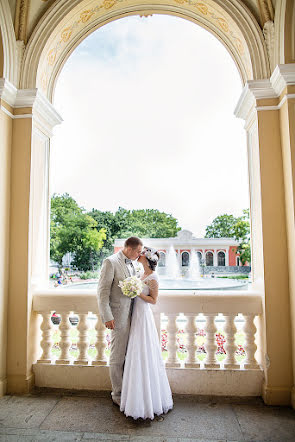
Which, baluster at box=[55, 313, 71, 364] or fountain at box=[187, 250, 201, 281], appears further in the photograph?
fountain at box=[187, 250, 201, 281]

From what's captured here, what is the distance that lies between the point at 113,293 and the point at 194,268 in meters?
1.77

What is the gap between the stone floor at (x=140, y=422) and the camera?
2.71m

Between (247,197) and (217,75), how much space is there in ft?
6.88

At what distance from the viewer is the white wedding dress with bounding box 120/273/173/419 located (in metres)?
2.85

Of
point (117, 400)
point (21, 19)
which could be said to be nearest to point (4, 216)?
point (117, 400)

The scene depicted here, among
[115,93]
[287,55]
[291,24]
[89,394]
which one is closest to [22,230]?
[89,394]

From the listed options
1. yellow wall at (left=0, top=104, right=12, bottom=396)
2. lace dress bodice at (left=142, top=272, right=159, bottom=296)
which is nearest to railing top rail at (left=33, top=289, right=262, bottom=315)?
yellow wall at (left=0, top=104, right=12, bottom=396)

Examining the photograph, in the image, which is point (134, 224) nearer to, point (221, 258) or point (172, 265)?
point (172, 265)

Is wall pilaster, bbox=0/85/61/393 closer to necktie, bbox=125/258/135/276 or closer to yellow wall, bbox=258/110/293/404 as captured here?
necktie, bbox=125/258/135/276

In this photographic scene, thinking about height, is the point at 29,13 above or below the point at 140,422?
above

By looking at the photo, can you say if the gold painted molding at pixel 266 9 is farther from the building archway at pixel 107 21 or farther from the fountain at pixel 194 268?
the fountain at pixel 194 268

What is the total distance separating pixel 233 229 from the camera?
456cm

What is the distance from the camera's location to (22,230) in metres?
3.68

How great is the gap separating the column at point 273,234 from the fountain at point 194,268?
105 centimetres
